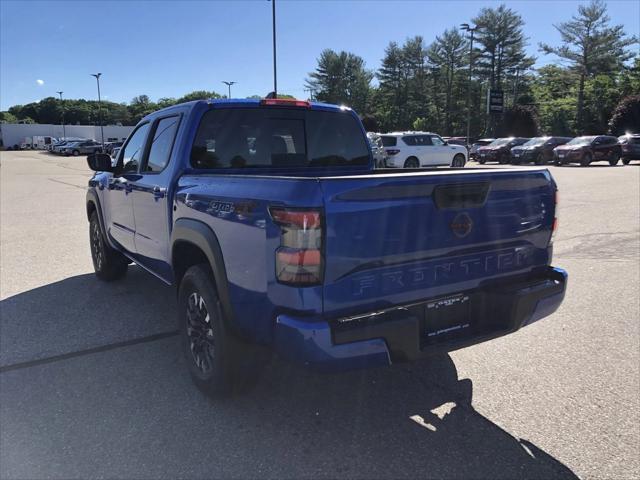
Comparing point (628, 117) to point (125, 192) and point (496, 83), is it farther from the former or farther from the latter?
point (125, 192)

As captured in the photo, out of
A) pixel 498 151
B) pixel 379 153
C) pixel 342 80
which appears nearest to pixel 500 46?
pixel 342 80

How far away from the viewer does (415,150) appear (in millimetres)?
23344

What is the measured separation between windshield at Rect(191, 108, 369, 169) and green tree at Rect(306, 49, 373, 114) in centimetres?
8153

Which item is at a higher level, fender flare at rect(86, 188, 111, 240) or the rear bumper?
fender flare at rect(86, 188, 111, 240)

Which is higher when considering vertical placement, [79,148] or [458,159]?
[79,148]

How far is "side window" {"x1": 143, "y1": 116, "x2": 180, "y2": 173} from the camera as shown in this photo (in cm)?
396

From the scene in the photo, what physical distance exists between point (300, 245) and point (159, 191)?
189 cm

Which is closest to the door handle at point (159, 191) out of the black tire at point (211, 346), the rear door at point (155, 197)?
the rear door at point (155, 197)

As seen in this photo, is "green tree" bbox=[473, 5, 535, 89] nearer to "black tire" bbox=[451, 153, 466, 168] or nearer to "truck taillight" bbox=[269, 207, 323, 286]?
"black tire" bbox=[451, 153, 466, 168]

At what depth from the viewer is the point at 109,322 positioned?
475cm

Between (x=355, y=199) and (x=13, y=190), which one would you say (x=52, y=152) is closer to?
(x=13, y=190)

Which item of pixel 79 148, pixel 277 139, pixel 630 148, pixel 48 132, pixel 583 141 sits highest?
pixel 48 132

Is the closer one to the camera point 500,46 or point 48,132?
point 500,46

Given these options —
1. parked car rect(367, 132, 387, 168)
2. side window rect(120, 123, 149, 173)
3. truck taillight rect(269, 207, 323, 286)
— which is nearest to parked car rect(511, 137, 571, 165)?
parked car rect(367, 132, 387, 168)
